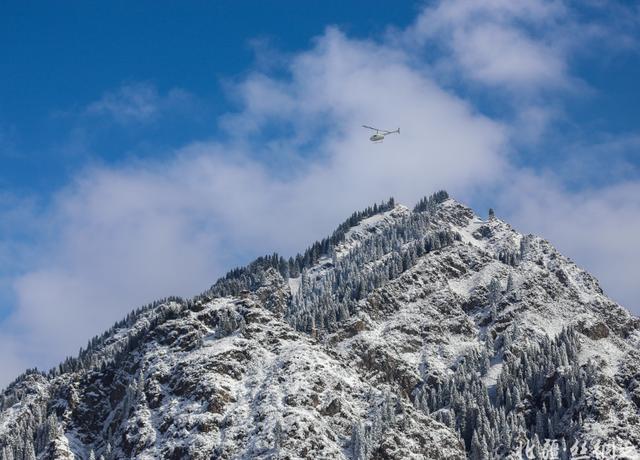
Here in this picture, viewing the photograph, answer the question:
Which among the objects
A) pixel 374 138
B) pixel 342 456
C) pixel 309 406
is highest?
pixel 374 138

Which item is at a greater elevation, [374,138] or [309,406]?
[374,138]

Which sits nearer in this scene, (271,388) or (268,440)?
(268,440)

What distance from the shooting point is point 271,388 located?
652 ft

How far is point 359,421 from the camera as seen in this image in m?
191

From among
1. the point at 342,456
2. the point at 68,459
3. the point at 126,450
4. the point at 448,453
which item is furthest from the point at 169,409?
the point at 448,453

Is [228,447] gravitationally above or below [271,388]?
below

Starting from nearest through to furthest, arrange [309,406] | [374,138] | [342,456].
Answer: [374,138]
[342,456]
[309,406]

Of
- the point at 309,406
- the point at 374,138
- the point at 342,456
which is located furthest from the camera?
the point at 309,406

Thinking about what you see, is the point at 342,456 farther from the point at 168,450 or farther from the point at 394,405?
the point at 168,450

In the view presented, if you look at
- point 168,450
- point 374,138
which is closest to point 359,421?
point 168,450

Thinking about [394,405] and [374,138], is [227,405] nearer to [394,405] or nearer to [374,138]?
[394,405]

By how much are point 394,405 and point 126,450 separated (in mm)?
59455

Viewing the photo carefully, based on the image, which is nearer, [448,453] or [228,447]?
[228,447]

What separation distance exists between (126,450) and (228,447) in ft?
84.3
